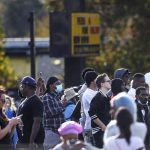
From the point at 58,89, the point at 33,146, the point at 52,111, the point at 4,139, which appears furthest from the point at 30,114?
the point at 58,89

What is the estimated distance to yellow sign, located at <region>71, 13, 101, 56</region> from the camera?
2778cm

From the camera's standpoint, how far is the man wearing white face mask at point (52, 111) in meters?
17.1

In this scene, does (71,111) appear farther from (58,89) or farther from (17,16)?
(17,16)

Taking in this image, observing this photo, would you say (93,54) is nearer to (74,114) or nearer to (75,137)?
(74,114)

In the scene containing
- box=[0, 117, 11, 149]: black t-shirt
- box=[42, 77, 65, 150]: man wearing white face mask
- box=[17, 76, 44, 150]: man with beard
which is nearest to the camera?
box=[0, 117, 11, 149]: black t-shirt

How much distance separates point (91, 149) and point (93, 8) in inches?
1398

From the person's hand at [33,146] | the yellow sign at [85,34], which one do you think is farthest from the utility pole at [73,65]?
the person's hand at [33,146]

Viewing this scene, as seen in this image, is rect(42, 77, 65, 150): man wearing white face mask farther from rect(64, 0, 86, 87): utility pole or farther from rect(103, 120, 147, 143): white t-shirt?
rect(64, 0, 86, 87): utility pole

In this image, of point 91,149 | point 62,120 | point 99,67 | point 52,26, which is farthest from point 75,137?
point 99,67

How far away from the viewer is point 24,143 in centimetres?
1577

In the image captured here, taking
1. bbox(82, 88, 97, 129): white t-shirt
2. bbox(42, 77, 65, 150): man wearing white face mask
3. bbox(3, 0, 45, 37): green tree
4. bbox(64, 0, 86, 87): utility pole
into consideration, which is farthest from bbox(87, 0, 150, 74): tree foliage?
bbox(3, 0, 45, 37): green tree

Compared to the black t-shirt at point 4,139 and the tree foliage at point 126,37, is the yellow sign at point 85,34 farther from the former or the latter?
the tree foliage at point 126,37

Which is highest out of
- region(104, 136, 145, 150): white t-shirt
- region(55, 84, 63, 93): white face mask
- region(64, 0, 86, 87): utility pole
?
region(64, 0, 86, 87): utility pole

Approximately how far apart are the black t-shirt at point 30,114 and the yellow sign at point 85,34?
11830 mm
